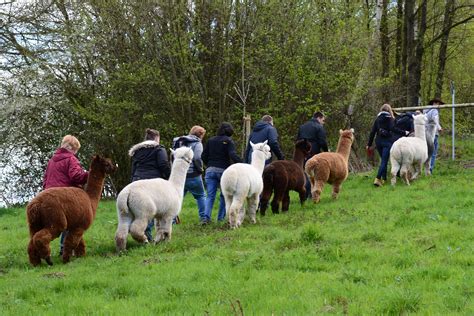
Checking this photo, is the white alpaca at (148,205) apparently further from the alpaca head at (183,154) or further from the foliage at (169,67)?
the foliage at (169,67)

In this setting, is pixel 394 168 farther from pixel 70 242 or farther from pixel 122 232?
pixel 70 242

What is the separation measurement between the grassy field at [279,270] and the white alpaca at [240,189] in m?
0.28

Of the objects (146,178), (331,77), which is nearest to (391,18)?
(331,77)

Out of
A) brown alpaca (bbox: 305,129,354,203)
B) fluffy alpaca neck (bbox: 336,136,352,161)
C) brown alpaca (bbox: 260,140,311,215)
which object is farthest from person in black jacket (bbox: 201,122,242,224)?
fluffy alpaca neck (bbox: 336,136,352,161)

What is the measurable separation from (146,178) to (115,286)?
336 centimetres

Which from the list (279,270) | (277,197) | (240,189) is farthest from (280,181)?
(279,270)

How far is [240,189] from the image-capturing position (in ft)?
33.2

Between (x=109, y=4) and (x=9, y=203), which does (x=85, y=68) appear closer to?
(x=109, y=4)

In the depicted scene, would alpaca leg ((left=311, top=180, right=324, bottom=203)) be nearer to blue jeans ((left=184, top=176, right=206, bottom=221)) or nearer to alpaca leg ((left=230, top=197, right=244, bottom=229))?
blue jeans ((left=184, top=176, right=206, bottom=221))

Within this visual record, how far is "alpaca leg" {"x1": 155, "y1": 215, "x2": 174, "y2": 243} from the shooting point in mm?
9289

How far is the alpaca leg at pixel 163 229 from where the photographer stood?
929 cm

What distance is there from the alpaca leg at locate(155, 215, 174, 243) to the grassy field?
176 millimetres

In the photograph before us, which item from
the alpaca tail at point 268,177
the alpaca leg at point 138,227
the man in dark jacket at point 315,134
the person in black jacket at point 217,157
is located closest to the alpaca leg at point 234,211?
the person in black jacket at point 217,157

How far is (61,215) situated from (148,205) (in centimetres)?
120
